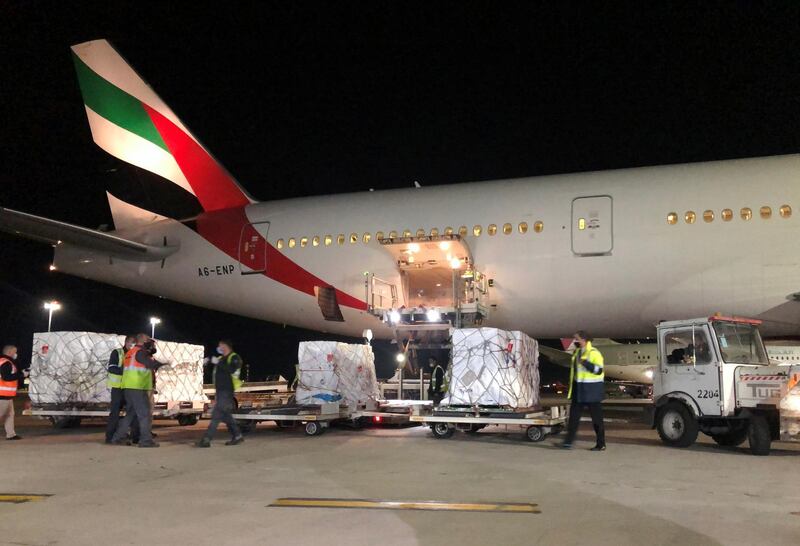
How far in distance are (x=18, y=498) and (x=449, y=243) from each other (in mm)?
9434

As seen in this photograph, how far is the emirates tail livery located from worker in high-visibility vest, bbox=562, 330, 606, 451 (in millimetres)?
3474

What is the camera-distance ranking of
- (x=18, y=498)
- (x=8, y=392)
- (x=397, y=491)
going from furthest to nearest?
1. (x=8, y=392)
2. (x=397, y=491)
3. (x=18, y=498)

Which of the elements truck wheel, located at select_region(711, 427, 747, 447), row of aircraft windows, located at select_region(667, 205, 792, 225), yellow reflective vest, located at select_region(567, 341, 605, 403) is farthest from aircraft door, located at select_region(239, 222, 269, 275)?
truck wheel, located at select_region(711, 427, 747, 447)

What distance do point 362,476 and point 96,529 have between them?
2.90m

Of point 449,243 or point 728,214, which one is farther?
point 449,243

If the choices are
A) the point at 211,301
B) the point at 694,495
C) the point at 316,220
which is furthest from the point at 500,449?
the point at 211,301

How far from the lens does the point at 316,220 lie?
51.9 ft

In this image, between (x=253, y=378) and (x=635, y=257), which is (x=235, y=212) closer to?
(x=635, y=257)

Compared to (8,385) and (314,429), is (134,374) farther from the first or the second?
(314,429)

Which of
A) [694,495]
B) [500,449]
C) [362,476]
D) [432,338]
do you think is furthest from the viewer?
[432,338]

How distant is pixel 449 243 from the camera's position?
1391 cm

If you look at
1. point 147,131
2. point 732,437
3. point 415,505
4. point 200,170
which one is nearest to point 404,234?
point 200,170

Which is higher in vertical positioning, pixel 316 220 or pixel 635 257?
pixel 316 220

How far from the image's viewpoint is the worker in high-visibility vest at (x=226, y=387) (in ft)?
32.4
